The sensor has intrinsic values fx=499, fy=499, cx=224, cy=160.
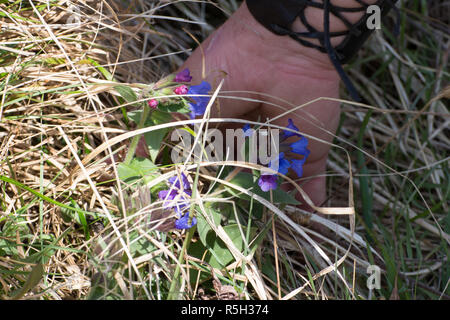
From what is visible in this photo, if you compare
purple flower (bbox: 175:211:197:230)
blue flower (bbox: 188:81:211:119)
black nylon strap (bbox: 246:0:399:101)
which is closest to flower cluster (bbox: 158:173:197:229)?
purple flower (bbox: 175:211:197:230)

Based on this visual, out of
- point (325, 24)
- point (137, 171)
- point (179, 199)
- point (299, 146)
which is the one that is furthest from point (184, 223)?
point (325, 24)

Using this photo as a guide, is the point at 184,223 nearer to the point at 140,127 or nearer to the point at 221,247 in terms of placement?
the point at 221,247

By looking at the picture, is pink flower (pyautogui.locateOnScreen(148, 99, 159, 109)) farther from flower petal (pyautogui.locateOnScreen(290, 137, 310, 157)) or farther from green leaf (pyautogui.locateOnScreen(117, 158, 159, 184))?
flower petal (pyautogui.locateOnScreen(290, 137, 310, 157))

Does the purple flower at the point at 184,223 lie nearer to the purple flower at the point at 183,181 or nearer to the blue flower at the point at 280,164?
the purple flower at the point at 183,181

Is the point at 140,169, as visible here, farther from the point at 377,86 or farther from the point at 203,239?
the point at 377,86

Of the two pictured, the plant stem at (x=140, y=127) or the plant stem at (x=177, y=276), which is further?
the plant stem at (x=140, y=127)

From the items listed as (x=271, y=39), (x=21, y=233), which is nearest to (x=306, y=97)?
(x=271, y=39)

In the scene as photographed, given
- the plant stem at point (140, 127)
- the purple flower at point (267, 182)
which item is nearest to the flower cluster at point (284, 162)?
the purple flower at point (267, 182)
